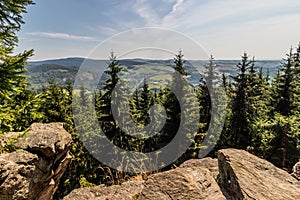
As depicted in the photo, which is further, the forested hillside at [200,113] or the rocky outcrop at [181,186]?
the forested hillside at [200,113]

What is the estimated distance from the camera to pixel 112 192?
18.4ft

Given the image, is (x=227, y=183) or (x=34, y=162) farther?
(x=34, y=162)

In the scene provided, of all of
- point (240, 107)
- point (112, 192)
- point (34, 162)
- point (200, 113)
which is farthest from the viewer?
point (200, 113)

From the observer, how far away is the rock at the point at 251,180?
13.0 ft

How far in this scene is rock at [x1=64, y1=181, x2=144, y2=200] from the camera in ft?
16.1

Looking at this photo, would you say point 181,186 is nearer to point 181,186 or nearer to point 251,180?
point 181,186

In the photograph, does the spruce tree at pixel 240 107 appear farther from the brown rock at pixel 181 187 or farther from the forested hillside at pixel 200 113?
the brown rock at pixel 181 187

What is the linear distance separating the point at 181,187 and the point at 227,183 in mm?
1378

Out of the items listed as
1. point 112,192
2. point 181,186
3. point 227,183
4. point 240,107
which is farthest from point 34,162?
point 240,107

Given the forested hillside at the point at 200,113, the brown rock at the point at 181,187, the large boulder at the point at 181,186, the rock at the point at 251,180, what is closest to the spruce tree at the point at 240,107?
the forested hillside at the point at 200,113

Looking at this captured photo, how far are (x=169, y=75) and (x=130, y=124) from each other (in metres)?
5.97

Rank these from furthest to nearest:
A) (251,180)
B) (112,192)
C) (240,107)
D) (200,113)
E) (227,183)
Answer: (200,113)
(240,107)
(112,192)
(227,183)
(251,180)

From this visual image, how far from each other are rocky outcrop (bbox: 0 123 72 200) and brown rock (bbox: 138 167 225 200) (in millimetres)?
3971

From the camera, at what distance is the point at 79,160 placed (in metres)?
19.1
